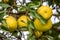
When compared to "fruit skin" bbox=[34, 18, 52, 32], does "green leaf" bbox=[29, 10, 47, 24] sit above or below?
above

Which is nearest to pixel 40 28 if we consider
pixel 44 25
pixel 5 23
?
pixel 44 25

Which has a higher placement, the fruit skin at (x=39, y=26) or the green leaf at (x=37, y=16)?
the green leaf at (x=37, y=16)

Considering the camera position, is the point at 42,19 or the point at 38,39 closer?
the point at 42,19

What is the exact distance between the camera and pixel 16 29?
845 mm

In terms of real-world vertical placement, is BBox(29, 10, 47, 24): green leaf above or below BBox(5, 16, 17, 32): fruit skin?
above

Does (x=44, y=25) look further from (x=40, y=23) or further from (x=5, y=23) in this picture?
(x=5, y=23)

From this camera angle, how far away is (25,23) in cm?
82

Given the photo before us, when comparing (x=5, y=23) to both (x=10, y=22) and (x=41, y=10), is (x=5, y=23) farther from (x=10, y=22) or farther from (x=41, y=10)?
(x=41, y=10)

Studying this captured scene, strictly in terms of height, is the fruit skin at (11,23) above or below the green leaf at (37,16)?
below

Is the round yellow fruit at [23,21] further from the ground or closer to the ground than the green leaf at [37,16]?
closer to the ground

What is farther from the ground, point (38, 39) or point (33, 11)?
point (33, 11)

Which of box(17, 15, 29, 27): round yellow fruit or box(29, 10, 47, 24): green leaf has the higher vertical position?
box(29, 10, 47, 24): green leaf

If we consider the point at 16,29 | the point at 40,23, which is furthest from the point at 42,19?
the point at 16,29

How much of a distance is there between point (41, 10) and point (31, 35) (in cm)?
9
